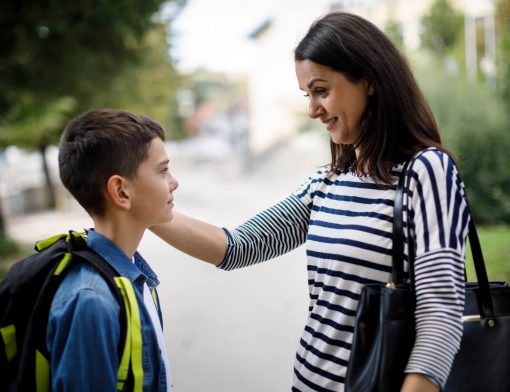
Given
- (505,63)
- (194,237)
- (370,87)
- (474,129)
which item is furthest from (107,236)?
(474,129)

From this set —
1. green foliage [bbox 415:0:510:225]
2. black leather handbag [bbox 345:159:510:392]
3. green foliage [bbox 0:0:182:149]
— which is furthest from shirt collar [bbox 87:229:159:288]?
green foliage [bbox 415:0:510:225]

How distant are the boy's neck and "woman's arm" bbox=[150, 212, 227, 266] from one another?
0.34 m

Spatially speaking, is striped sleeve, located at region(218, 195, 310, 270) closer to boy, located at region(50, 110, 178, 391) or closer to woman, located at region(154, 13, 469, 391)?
woman, located at region(154, 13, 469, 391)

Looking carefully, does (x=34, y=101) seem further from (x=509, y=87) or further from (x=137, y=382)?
(x=137, y=382)

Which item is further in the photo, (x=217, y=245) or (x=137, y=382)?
(x=217, y=245)

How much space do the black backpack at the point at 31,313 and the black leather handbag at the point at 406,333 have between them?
60cm

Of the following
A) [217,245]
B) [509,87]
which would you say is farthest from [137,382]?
[509,87]

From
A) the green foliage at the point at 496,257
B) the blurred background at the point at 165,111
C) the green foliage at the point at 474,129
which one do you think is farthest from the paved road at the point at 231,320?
the green foliage at the point at 474,129

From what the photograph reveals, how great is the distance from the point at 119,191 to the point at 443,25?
1027 inches

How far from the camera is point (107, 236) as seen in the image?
66.2 inches

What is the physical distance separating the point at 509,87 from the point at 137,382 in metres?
9.06

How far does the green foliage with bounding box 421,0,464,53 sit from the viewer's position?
81.9 ft

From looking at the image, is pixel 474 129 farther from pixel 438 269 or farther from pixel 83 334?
pixel 83 334

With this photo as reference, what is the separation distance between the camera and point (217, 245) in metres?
2.08
